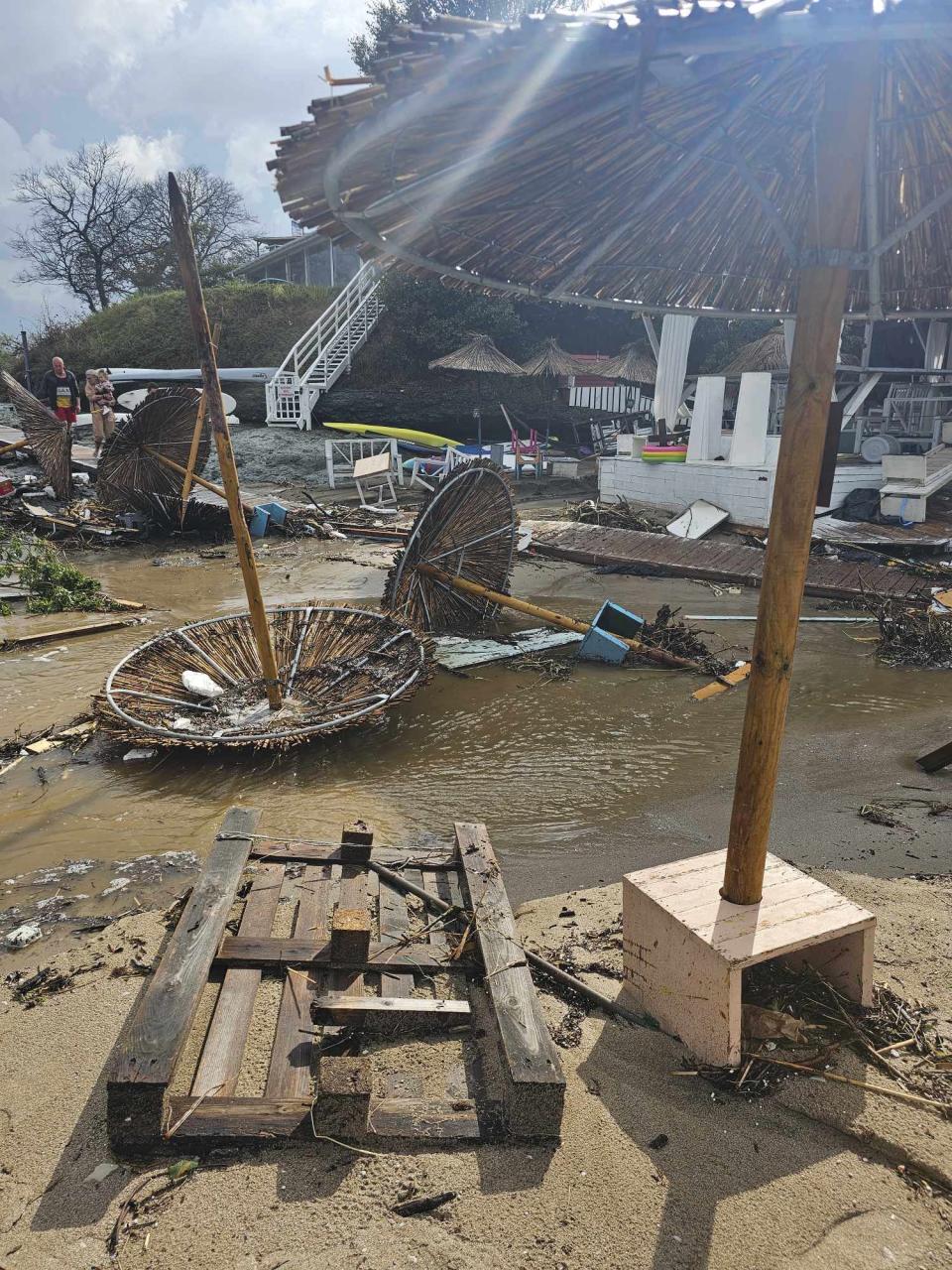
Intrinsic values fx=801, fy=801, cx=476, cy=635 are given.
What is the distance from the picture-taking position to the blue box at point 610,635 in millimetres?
7902

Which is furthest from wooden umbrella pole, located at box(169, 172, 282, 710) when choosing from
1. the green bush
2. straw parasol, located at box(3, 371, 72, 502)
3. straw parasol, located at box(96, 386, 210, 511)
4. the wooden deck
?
the green bush

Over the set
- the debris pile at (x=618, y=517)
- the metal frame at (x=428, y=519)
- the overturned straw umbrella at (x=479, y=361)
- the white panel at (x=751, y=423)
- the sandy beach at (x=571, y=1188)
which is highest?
the overturned straw umbrella at (x=479, y=361)

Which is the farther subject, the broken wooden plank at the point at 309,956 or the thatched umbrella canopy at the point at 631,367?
the thatched umbrella canopy at the point at 631,367

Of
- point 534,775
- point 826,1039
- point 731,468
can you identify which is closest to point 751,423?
point 731,468

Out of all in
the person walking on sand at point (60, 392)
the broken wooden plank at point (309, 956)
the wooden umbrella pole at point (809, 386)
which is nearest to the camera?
the wooden umbrella pole at point (809, 386)

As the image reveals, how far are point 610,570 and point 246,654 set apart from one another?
6669 millimetres

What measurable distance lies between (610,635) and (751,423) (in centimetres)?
747

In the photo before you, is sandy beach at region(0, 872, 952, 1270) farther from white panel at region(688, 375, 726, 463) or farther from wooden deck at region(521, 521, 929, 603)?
white panel at region(688, 375, 726, 463)

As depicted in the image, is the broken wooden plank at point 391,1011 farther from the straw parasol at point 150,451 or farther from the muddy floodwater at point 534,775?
the straw parasol at point 150,451

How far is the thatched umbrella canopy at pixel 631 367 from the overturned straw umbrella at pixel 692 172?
20.0 metres

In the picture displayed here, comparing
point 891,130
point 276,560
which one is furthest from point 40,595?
point 891,130

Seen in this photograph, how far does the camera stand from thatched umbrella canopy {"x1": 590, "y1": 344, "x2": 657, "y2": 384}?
2267cm

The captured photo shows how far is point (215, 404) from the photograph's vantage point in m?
5.15

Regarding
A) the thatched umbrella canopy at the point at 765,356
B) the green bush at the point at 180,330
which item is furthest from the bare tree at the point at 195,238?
the thatched umbrella canopy at the point at 765,356
